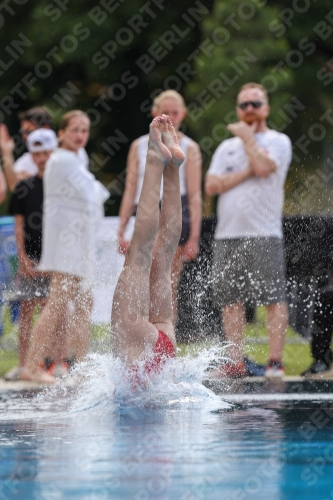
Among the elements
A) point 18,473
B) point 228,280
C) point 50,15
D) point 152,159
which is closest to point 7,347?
point 228,280

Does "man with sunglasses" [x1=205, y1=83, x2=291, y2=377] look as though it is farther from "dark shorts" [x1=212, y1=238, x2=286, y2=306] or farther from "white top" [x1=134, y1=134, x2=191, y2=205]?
"white top" [x1=134, y1=134, x2=191, y2=205]

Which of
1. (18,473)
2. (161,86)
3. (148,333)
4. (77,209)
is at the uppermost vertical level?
(161,86)

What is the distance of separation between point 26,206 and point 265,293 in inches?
81.8

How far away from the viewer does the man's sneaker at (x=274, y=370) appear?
8.49 m

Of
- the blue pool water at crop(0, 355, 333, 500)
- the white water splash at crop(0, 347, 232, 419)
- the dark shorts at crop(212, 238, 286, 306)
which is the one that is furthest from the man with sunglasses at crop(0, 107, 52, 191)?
the white water splash at crop(0, 347, 232, 419)

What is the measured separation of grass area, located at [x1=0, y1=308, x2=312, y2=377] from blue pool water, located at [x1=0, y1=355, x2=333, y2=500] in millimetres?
1729

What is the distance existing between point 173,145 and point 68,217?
2.51 metres

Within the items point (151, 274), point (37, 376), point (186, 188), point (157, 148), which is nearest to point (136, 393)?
point (151, 274)

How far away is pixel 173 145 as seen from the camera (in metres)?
6.49

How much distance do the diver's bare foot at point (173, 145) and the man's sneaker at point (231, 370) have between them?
90.6 inches

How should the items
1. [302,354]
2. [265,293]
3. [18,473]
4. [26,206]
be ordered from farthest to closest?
[302,354]
[26,206]
[265,293]
[18,473]

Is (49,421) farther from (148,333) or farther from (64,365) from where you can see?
(64,365)

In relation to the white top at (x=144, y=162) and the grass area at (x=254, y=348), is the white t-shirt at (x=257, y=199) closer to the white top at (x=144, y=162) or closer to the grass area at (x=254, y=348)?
the white top at (x=144, y=162)

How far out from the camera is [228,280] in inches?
347
